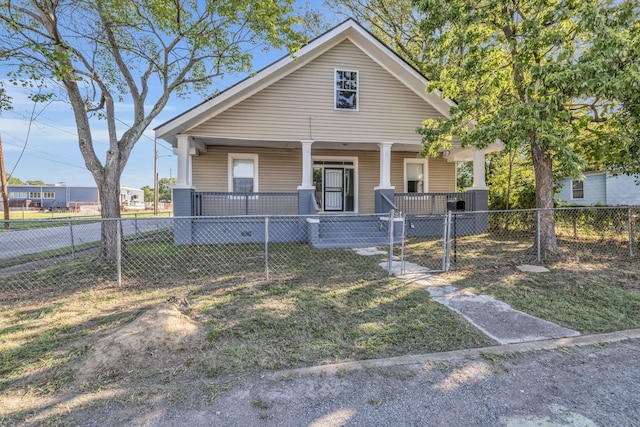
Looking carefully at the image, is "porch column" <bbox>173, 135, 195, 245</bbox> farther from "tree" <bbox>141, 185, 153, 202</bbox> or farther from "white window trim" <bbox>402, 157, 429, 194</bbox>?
"tree" <bbox>141, 185, 153, 202</bbox>

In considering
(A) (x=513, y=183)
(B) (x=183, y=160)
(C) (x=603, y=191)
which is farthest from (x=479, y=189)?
(C) (x=603, y=191)

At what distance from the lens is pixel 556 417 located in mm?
2201

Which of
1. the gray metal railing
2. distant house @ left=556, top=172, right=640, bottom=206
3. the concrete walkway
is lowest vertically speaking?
the concrete walkway

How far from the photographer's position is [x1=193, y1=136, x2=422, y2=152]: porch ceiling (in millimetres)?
10456

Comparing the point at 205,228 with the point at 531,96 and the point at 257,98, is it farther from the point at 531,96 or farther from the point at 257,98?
the point at 531,96

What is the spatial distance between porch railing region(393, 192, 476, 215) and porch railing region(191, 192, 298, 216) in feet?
12.8

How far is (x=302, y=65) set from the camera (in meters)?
10.4

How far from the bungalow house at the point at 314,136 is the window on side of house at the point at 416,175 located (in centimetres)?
85

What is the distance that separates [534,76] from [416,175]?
7073 millimetres

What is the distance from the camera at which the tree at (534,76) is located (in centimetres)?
570

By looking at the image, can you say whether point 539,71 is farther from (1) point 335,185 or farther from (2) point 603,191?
(2) point 603,191

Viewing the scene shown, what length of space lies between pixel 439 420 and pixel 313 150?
10713 mm

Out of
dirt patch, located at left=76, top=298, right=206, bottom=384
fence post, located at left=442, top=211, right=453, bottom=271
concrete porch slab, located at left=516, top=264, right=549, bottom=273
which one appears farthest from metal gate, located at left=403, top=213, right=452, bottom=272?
dirt patch, located at left=76, top=298, right=206, bottom=384

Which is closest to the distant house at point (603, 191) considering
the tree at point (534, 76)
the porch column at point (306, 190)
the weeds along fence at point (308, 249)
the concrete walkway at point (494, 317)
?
the weeds along fence at point (308, 249)
